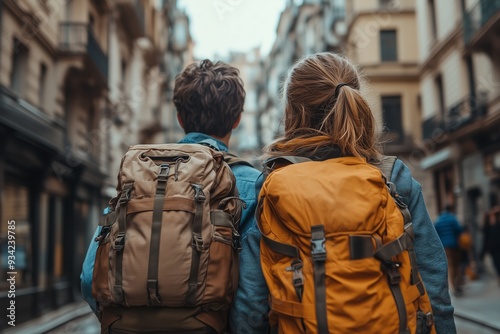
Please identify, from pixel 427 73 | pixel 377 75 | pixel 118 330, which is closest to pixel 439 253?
pixel 118 330

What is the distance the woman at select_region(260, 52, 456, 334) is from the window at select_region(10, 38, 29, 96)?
1143 cm

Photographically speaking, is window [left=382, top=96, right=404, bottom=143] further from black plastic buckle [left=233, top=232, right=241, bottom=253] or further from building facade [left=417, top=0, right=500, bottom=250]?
black plastic buckle [left=233, top=232, right=241, bottom=253]

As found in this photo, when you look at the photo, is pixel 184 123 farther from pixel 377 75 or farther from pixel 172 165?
pixel 377 75

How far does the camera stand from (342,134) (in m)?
2.13

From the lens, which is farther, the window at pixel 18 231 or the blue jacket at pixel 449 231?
the blue jacket at pixel 449 231

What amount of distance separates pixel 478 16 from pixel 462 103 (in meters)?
3.09

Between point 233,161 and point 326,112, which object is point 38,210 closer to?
point 233,161

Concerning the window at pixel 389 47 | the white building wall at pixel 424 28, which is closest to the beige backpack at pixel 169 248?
the white building wall at pixel 424 28

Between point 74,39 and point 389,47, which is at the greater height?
point 389,47

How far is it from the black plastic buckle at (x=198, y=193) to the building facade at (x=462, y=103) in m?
16.3

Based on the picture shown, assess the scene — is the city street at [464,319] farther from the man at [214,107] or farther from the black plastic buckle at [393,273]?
the black plastic buckle at [393,273]

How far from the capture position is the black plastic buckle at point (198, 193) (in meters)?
2.07

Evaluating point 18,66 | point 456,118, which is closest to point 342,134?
point 18,66

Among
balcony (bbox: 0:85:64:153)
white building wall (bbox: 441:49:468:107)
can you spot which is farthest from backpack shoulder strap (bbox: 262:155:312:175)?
white building wall (bbox: 441:49:468:107)
